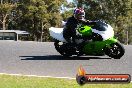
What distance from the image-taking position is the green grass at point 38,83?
27.3 ft

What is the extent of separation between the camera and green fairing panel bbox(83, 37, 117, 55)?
44.9ft

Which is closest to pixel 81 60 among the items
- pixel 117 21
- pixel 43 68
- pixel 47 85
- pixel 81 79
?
pixel 43 68

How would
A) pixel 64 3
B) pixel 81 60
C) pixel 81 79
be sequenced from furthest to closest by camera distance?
1. pixel 64 3
2. pixel 81 60
3. pixel 81 79

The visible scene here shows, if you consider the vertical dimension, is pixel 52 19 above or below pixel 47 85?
below

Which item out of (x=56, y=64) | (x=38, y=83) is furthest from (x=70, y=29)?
(x=38, y=83)

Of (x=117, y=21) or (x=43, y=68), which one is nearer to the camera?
(x=43, y=68)

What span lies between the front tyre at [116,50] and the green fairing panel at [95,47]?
5.8 inches

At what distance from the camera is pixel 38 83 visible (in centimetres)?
869

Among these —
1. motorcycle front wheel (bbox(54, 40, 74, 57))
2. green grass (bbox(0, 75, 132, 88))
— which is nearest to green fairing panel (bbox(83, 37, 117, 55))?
Answer: motorcycle front wheel (bbox(54, 40, 74, 57))

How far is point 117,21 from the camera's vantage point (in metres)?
70.9

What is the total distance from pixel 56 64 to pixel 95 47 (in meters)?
1.96

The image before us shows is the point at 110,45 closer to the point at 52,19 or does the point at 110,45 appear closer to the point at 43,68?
the point at 43,68

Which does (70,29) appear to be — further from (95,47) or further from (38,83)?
(38,83)

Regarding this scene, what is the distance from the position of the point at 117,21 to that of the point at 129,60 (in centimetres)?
5800
